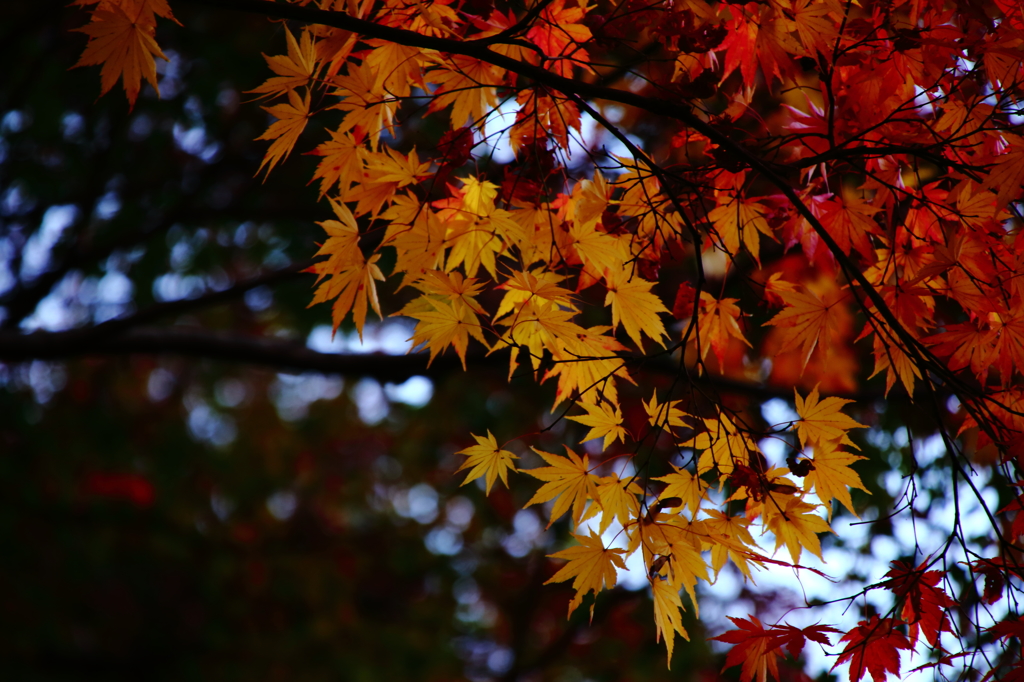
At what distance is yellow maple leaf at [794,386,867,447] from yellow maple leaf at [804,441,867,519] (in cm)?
2

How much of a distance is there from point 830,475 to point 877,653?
30 cm

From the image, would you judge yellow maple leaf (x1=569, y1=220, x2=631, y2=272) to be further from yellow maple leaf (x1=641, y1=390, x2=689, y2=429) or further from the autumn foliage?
yellow maple leaf (x1=641, y1=390, x2=689, y2=429)

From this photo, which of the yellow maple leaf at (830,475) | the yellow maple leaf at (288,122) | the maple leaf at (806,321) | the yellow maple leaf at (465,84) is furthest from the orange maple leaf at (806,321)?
the yellow maple leaf at (288,122)

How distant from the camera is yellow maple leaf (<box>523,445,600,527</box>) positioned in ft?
4.07

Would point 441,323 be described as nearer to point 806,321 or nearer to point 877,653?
point 806,321

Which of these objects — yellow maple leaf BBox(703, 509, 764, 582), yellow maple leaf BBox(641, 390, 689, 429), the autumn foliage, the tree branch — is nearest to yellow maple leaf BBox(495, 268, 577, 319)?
the autumn foliage

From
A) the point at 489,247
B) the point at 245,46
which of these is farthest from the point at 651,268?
the point at 245,46

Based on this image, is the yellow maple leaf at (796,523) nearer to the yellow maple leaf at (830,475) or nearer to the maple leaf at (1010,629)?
the yellow maple leaf at (830,475)

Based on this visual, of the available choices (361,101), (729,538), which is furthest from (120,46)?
(729,538)

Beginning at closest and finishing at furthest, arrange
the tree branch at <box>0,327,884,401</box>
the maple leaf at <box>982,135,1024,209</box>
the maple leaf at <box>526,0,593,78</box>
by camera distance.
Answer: the maple leaf at <box>982,135,1024,209</box>, the maple leaf at <box>526,0,593,78</box>, the tree branch at <box>0,327,884,401</box>

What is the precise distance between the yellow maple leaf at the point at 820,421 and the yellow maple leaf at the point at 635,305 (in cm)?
29

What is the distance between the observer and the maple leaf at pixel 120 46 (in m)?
1.12

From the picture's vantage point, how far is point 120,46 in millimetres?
1151

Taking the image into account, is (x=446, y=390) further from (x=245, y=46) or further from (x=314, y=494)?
(x=314, y=494)
